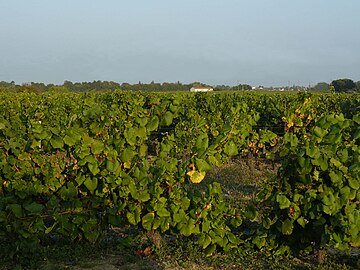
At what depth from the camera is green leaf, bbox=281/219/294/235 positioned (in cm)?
445

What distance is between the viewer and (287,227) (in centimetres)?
446

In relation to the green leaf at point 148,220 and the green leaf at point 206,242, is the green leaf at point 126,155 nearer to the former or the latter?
the green leaf at point 148,220

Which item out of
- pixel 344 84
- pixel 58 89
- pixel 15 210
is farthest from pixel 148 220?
pixel 344 84

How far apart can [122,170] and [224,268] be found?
1356 millimetres

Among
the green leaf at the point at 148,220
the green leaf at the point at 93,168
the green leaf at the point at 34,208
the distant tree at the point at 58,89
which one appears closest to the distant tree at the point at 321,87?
the distant tree at the point at 58,89

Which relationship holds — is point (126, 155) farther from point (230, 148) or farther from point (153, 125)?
point (230, 148)

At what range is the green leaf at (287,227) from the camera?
445 cm

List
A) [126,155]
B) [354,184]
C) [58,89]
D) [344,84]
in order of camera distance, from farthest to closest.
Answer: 1. [344,84]
2. [58,89]
3. [126,155]
4. [354,184]

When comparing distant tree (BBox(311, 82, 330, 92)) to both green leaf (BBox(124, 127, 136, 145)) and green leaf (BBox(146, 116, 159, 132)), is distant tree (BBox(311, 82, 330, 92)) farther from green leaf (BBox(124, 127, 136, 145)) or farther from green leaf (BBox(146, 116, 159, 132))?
green leaf (BBox(124, 127, 136, 145))

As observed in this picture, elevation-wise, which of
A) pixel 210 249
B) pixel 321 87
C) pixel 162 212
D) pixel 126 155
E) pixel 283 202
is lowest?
pixel 210 249

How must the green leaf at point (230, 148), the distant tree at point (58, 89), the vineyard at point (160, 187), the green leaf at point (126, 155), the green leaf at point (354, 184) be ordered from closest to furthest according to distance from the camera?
the green leaf at point (354, 184)
the vineyard at point (160, 187)
the green leaf at point (126, 155)
the green leaf at point (230, 148)
the distant tree at point (58, 89)

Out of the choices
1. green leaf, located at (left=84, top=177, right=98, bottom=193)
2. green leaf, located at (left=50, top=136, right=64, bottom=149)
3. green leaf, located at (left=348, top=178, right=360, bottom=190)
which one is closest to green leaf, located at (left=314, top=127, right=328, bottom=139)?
green leaf, located at (left=348, top=178, right=360, bottom=190)

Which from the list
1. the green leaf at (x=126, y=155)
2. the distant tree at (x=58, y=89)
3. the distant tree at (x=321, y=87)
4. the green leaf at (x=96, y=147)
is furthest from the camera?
the distant tree at (x=321, y=87)

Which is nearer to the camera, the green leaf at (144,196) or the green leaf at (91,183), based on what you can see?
the green leaf at (144,196)
